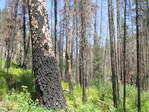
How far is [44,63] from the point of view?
4.20m

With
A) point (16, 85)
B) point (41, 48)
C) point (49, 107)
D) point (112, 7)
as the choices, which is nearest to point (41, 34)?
point (41, 48)

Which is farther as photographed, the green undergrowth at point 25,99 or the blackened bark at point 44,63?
the blackened bark at point 44,63

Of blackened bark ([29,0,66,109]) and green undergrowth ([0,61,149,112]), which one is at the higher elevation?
blackened bark ([29,0,66,109])

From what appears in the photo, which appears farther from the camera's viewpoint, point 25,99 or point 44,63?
point 44,63

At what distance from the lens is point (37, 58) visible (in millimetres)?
4230

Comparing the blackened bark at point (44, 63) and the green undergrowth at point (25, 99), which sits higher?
the blackened bark at point (44, 63)

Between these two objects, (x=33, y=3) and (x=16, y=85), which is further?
(x=16, y=85)

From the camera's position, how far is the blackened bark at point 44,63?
402cm

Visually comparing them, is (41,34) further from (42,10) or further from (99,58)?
(99,58)

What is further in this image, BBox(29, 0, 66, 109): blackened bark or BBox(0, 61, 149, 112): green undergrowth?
BBox(29, 0, 66, 109): blackened bark

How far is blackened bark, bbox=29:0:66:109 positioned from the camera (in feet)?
13.2

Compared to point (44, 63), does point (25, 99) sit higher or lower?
lower

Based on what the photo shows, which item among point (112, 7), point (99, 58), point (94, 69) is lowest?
point (94, 69)

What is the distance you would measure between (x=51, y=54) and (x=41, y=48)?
0.27 metres
